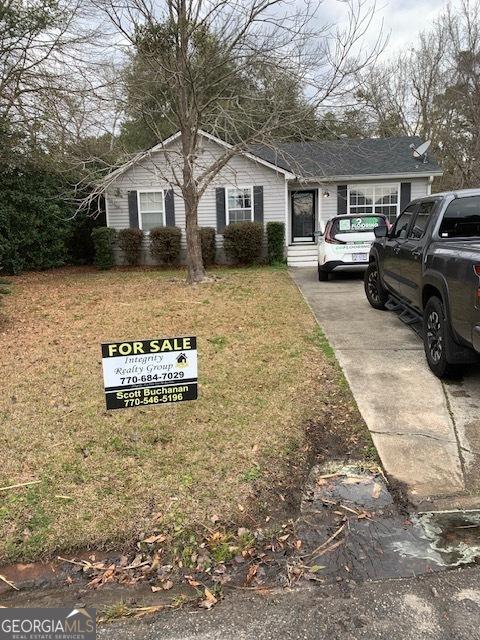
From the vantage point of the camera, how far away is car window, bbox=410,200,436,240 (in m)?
5.90

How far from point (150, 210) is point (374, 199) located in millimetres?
7764

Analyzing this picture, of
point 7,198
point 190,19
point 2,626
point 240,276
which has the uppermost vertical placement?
point 190,19

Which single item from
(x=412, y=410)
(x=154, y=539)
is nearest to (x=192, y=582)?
(x=154, y=539)

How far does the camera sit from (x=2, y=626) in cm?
229

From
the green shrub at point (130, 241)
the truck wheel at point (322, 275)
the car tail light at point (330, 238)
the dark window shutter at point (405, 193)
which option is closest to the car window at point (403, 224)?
the car tail light at point (330, 238)

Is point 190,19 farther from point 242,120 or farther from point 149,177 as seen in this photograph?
point 149,177

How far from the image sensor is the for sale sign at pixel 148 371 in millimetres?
3717

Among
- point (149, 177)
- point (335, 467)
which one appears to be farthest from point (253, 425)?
point (149, 177)

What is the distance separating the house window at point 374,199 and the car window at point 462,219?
11.8 meters

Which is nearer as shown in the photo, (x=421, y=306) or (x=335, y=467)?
(x=335, y=467)

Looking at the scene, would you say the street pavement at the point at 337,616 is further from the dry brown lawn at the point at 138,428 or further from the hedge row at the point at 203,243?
the hedge row at the point at 203,243

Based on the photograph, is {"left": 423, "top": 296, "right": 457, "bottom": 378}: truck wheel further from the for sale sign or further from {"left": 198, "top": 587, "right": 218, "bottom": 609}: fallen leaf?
{"left": 198, "top": 587, "right": 218, "bottom": 609}: fallen leaf

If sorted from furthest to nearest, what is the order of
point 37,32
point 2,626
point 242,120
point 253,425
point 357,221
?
point 37,32 < point 357,221 < point 242,120 < point 253,425 < point 2,626

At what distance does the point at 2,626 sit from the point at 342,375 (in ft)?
12.9
